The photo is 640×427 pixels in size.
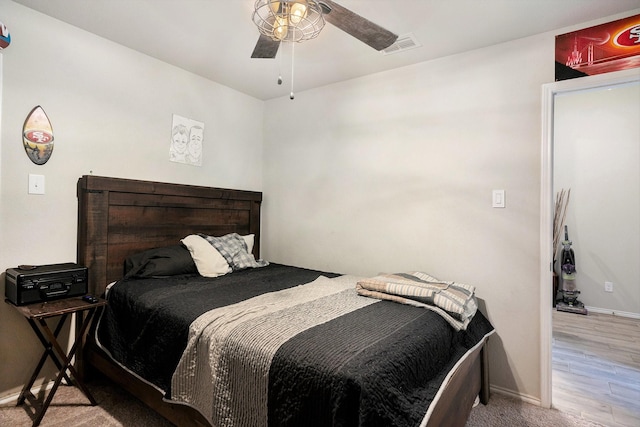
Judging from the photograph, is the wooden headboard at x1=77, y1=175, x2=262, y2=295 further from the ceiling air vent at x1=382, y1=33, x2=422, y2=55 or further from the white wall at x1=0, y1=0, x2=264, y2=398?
the ceiling air vent at x1=382, y1=33, x2=422, y2=55

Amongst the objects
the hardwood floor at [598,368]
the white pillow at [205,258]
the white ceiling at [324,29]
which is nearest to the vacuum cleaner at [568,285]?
the hardwood floor at [598,368]

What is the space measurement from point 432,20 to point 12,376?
135 inches

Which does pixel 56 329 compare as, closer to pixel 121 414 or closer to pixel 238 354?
pixel 121 414

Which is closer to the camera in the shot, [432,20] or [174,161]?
[432,20]

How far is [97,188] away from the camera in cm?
224

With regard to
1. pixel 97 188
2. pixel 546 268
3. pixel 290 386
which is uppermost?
pixel 97 188

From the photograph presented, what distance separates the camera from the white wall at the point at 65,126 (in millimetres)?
1981

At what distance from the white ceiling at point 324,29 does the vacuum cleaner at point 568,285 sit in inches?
128

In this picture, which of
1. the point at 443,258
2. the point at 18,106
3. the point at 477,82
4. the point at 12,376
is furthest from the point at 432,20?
the point at 12,376

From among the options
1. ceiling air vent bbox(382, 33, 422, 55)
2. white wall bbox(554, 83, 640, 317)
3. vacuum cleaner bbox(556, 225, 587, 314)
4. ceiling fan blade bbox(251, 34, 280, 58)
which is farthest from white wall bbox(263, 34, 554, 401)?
vacuum cleaner bbox(556, 225, 587, 314)

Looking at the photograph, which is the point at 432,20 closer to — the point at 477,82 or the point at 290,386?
the point at 477,82

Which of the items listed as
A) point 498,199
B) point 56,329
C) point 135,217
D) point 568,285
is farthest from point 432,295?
point 568,285

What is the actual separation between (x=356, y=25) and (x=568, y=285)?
445cm

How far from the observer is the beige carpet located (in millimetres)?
1803
